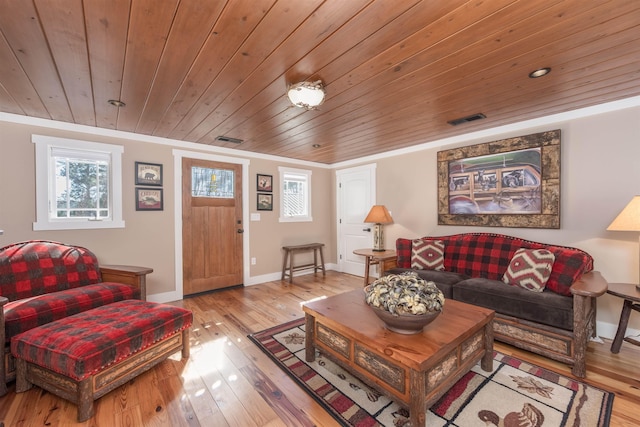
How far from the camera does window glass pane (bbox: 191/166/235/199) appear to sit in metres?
3.85

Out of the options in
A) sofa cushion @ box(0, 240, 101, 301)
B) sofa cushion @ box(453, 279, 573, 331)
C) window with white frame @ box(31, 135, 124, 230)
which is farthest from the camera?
window with white frame @ box(31, 135, 124, 230)

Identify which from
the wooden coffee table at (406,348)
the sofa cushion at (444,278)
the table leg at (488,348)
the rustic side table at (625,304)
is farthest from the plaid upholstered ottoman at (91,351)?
the rustic side table at (625,304)

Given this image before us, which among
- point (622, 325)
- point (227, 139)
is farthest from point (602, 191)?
point (227, 139)

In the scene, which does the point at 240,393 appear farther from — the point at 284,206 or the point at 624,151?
the point at 624,151

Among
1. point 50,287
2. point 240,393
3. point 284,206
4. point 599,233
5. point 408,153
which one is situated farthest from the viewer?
point 284,206

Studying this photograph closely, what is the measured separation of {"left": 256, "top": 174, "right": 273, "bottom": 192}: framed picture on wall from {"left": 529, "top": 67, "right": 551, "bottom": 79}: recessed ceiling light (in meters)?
3.53

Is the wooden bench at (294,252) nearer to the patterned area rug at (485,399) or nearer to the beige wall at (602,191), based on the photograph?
the patterned area rug at (485,399)

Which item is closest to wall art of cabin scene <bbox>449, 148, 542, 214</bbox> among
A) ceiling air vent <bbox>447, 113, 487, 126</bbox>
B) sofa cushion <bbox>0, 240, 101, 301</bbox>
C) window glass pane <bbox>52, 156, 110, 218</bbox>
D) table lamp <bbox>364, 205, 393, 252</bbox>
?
ceiling air vent <bbox>447, 113, 487, 126</bbox>

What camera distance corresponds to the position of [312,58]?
5.55 feet

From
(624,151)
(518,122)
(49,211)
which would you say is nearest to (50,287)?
(49,211)

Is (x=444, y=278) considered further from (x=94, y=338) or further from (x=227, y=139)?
(x=227, y=139)

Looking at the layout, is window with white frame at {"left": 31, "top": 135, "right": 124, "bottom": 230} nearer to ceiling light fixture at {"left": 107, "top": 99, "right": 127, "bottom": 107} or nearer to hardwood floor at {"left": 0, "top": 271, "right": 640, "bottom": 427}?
ceiling light fixture at {"left": 107, "top": 99, "right": 127, "bottom": 107}

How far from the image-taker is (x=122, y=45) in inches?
60.3

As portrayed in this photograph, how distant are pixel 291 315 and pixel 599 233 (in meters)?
3.16
